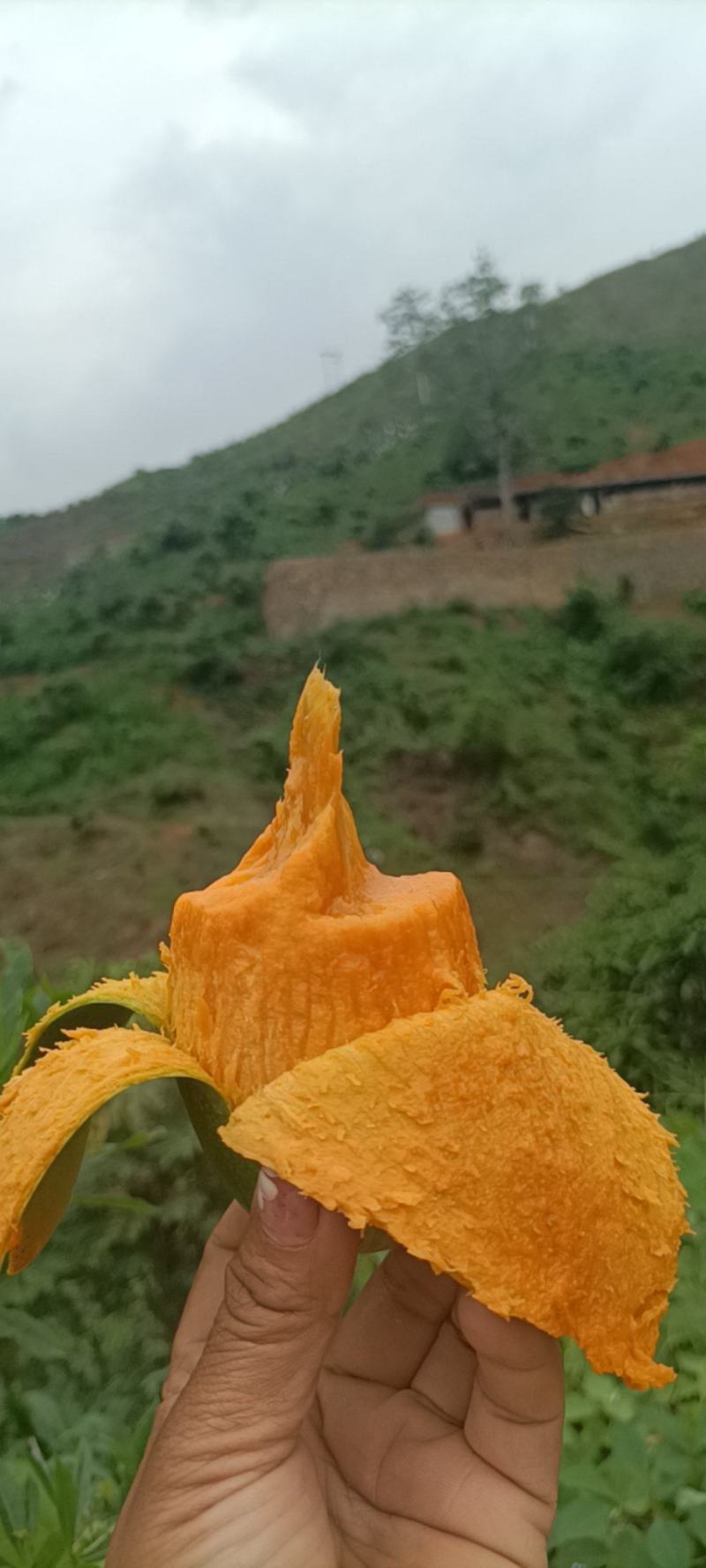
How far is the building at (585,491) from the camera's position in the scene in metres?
15.9

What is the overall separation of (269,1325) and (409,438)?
939 inches

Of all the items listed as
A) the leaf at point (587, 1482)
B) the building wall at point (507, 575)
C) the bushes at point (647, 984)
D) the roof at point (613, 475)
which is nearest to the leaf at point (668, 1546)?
the leaf at point (587, 1482)

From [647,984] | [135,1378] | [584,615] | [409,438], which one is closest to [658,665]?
[584,615]

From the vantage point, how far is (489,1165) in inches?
28.2

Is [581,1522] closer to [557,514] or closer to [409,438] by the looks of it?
[557,514]

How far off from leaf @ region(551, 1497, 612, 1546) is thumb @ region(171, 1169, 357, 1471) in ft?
2.15

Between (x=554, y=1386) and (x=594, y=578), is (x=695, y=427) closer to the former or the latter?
(x=594, y=578)

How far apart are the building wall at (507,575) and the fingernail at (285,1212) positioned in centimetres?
1218

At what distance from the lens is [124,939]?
646 centimetres

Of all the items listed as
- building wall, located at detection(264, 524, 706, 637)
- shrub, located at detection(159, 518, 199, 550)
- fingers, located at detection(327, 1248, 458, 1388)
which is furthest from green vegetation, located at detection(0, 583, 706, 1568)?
shrub, located at detection(159, 518, 199, 550)

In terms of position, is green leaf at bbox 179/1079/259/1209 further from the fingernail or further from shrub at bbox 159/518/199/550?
shrub at bbox 159/518/199/550

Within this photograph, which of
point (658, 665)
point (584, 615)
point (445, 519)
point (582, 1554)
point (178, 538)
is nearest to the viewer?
point (582, 1554)

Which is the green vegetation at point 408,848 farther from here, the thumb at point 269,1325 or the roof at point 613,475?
the roof at point 613,475

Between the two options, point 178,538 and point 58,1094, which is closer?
point 58,1094
